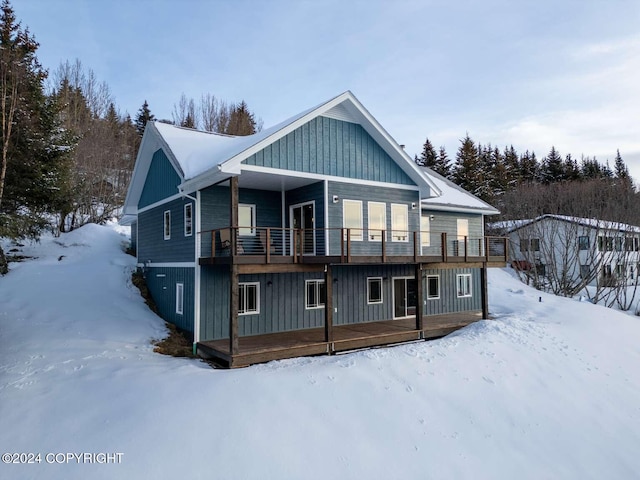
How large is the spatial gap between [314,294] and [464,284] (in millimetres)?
8070

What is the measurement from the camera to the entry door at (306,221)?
13.0m

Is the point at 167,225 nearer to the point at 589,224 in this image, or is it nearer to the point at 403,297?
the point at 403,297

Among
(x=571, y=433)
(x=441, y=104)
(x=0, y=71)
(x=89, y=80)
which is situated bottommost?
(x=571, y=433)

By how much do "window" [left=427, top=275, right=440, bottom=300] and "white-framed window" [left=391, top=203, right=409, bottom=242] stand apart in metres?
3.52

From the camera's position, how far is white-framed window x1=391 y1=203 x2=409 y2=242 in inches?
554

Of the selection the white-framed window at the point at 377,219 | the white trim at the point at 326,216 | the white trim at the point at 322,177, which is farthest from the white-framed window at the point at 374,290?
the white trim at the point at 322,177

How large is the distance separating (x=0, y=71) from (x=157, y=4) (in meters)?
7.71

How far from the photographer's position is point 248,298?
1263 centimetres

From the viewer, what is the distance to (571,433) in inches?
325

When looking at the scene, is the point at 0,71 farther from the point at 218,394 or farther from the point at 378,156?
the point at 378,156

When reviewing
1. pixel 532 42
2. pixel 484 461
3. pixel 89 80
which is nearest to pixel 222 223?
pixel 484 461

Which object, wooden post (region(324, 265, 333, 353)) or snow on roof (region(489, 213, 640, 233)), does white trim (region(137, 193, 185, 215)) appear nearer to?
wooden post (region(324, 265, 333, 353))

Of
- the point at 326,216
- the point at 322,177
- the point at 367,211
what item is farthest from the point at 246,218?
the point at 367,211

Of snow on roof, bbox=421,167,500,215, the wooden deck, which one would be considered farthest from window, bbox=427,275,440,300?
snow on roof, bbox=421,167,500,215
